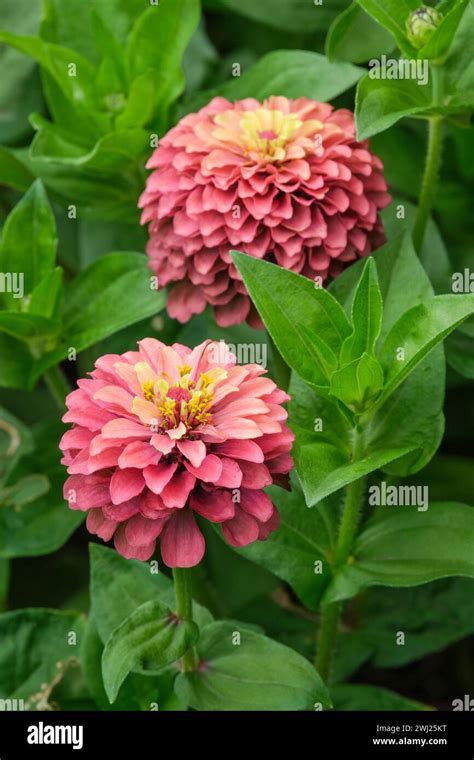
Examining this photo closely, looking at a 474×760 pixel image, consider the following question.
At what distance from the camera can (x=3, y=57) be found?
4.63 ft

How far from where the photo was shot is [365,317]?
87cm

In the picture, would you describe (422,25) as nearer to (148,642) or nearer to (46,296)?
(46,296)

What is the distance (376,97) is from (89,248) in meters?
0.49

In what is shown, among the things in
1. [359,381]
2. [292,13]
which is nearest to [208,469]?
[359,381]

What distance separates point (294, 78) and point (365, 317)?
39cm

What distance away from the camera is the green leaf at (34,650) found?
108 cm

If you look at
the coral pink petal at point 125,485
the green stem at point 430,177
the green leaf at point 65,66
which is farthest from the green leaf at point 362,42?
the coral pink petal at point 125,485

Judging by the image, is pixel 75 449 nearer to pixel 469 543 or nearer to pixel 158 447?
pixel 158 447

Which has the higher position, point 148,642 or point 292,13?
point 292,13

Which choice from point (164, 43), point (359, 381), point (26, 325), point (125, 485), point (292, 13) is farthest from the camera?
point (292, 13)

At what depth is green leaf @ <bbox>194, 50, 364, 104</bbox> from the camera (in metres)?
1.13

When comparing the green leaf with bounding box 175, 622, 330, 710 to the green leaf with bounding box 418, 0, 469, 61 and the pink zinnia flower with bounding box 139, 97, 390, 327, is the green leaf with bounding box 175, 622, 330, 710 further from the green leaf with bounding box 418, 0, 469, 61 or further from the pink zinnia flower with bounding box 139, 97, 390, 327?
the green leaf with bounding box 418, 0, 469, 61

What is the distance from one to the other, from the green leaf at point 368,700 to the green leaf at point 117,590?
0.66 feet

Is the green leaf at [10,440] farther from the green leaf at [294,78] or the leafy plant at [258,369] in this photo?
the green leaf at [294,78]
